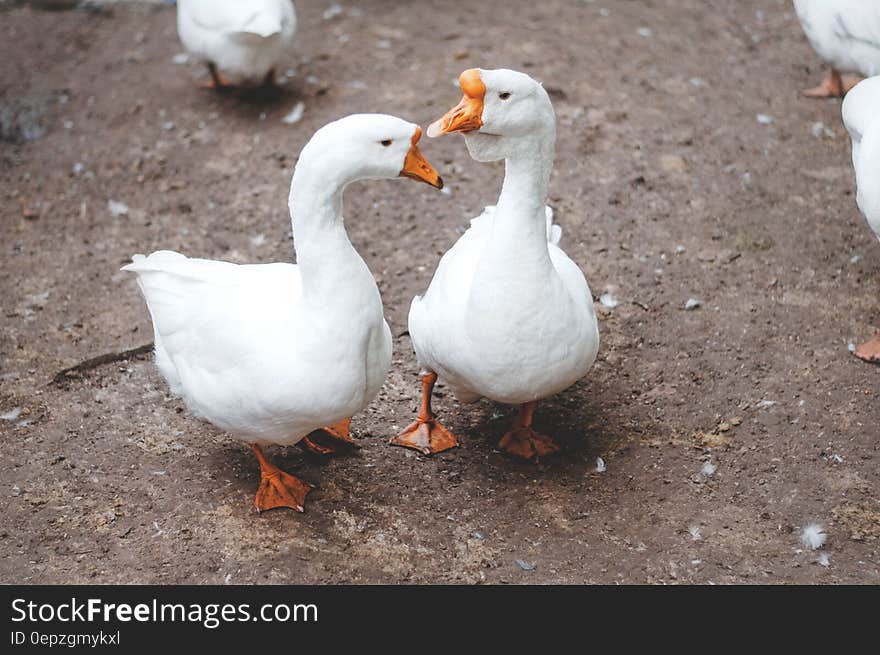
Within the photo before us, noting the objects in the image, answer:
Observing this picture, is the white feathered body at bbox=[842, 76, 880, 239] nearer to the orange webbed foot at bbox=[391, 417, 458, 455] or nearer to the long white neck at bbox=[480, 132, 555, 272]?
the long white neck at bbox=[480, 132, 555, 272]

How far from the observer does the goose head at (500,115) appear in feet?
10.1

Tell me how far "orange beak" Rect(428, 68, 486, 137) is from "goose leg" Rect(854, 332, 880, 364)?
215cm

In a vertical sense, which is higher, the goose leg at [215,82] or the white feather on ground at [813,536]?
the white feather on ground at [813,536]

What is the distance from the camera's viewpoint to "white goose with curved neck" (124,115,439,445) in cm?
296

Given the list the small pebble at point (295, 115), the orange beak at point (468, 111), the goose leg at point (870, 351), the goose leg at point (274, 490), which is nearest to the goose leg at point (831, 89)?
the goose leg at point (870, 351)

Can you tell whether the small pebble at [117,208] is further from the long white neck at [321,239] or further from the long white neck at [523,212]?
the long white neck at [523,212]

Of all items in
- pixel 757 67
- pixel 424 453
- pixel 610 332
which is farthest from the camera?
pixel 757 67

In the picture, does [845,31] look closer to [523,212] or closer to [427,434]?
[523,212]

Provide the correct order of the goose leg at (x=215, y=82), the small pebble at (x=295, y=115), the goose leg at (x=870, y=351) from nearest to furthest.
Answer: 1. the goose leg at (x=870, y=351)
2. the small pebble at (x=295, y=115)
3. the goose leg at (x=215, y=82)

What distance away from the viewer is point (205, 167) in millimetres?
5730
